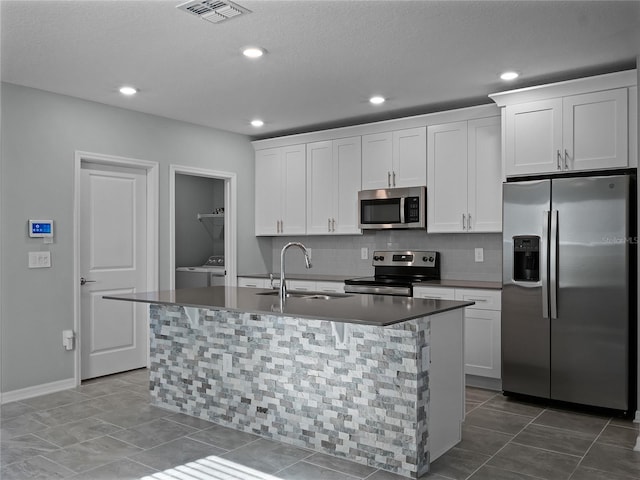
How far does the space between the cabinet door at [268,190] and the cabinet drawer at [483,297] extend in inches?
99.0

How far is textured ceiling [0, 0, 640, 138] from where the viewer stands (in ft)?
9.85

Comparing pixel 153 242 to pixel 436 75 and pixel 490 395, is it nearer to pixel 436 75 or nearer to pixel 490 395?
pixel 436 75

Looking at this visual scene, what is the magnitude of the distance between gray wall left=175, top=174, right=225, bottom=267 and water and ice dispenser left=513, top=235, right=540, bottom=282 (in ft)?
15.0

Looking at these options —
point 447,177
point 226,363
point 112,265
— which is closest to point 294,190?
point 447,177

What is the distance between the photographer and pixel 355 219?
5.72 metres

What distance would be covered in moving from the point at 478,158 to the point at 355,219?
1.46 metres

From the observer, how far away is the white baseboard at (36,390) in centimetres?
423

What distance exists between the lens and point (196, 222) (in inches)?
304

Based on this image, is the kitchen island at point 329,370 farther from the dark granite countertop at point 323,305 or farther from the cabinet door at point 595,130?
the cabinet door at point 595,130

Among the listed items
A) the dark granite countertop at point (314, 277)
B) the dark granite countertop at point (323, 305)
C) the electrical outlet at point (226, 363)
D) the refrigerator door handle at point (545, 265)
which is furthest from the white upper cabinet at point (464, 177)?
the electrical outlet at point (226, 363)

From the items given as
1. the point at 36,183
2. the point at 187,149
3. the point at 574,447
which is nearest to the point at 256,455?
the point at 574,447

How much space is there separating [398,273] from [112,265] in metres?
2.86

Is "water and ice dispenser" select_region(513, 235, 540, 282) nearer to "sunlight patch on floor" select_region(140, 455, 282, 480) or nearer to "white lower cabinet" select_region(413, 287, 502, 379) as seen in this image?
"white lower cabinet" select_region(413, 287, 502, 379)

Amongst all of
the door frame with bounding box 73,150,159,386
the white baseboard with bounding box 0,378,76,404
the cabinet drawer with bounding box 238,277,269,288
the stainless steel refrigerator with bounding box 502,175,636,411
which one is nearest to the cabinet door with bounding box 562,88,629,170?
the stainless steel refrigerator with bounding box 502,175,636,411
